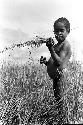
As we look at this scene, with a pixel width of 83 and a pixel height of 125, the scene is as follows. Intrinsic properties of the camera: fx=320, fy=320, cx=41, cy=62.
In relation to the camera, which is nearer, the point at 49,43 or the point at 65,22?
the point at 49,43

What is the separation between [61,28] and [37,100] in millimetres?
870

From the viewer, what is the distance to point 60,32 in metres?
3.25

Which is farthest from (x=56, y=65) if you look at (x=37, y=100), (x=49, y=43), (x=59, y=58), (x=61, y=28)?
(x=37, y=100)

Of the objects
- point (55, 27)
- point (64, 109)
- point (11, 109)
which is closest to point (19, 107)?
point (11, 109)

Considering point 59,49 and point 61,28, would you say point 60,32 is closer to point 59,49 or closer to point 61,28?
point 61,28

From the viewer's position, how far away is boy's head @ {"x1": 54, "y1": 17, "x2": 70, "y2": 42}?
10.6ft

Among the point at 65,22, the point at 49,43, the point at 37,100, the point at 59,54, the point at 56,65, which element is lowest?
the point at 37,100

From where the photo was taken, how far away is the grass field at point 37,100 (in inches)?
130

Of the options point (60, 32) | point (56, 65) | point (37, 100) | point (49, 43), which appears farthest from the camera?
point (37, 100)

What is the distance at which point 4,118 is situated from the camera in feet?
10.7

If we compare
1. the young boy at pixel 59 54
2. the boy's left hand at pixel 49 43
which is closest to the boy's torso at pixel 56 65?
the young boy at pixel 59 54

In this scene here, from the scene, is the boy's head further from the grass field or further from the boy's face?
the grass field

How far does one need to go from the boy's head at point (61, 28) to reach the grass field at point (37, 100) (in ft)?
1.20

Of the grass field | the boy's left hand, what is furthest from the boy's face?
the grass field
